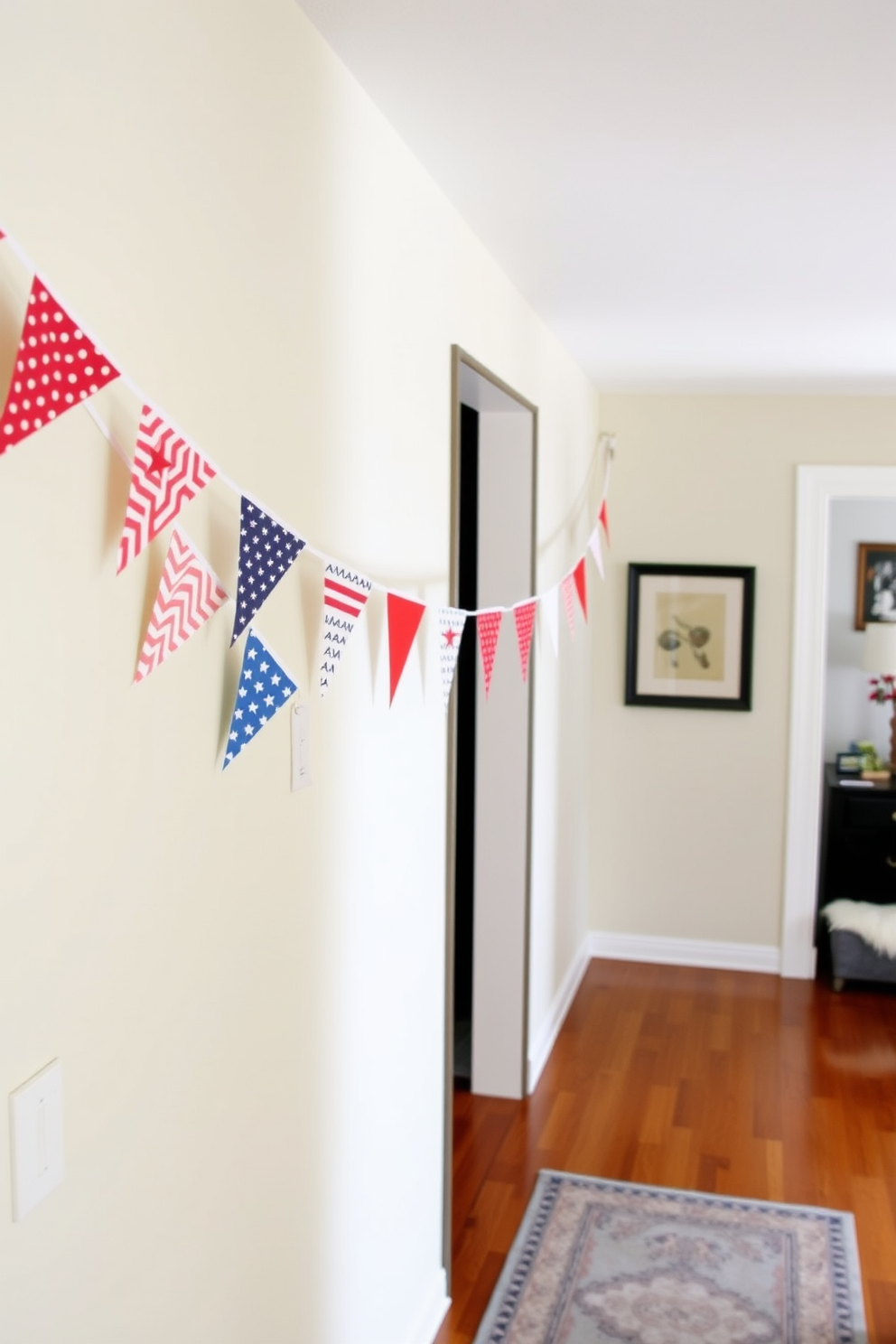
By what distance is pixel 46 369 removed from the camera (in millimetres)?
1008

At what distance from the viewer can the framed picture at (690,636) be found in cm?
502

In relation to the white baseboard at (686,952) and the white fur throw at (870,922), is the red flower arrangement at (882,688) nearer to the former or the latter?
the white fur throw at (870,922)

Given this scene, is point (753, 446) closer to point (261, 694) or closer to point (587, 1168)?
point (587, 1168)

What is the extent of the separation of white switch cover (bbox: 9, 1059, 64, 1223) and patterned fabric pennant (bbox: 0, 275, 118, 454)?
579 millimetres

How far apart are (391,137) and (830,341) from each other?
2137mm

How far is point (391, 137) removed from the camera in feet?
6.96

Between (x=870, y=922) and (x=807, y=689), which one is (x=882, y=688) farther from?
(x=870, y=922)

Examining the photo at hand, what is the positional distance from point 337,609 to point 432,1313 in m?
1.68

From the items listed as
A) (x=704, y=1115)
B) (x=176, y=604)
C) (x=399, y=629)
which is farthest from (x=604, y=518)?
(x=176, y=604)

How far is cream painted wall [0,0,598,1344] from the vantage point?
114 cm

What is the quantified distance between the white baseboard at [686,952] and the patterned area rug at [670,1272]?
1975 mm

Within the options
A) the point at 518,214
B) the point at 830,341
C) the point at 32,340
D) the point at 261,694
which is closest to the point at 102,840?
the point at 261,694

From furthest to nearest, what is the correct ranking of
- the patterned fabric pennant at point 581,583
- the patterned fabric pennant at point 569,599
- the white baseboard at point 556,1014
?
the patterned fabric pennant at point 569,599
the patterned fabric pennant at point 581,583
the white baseboard at point 556,1014

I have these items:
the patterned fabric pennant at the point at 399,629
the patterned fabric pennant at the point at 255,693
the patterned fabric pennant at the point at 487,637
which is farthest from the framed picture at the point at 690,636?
the patterned fabric pennant at the point at 255,693
